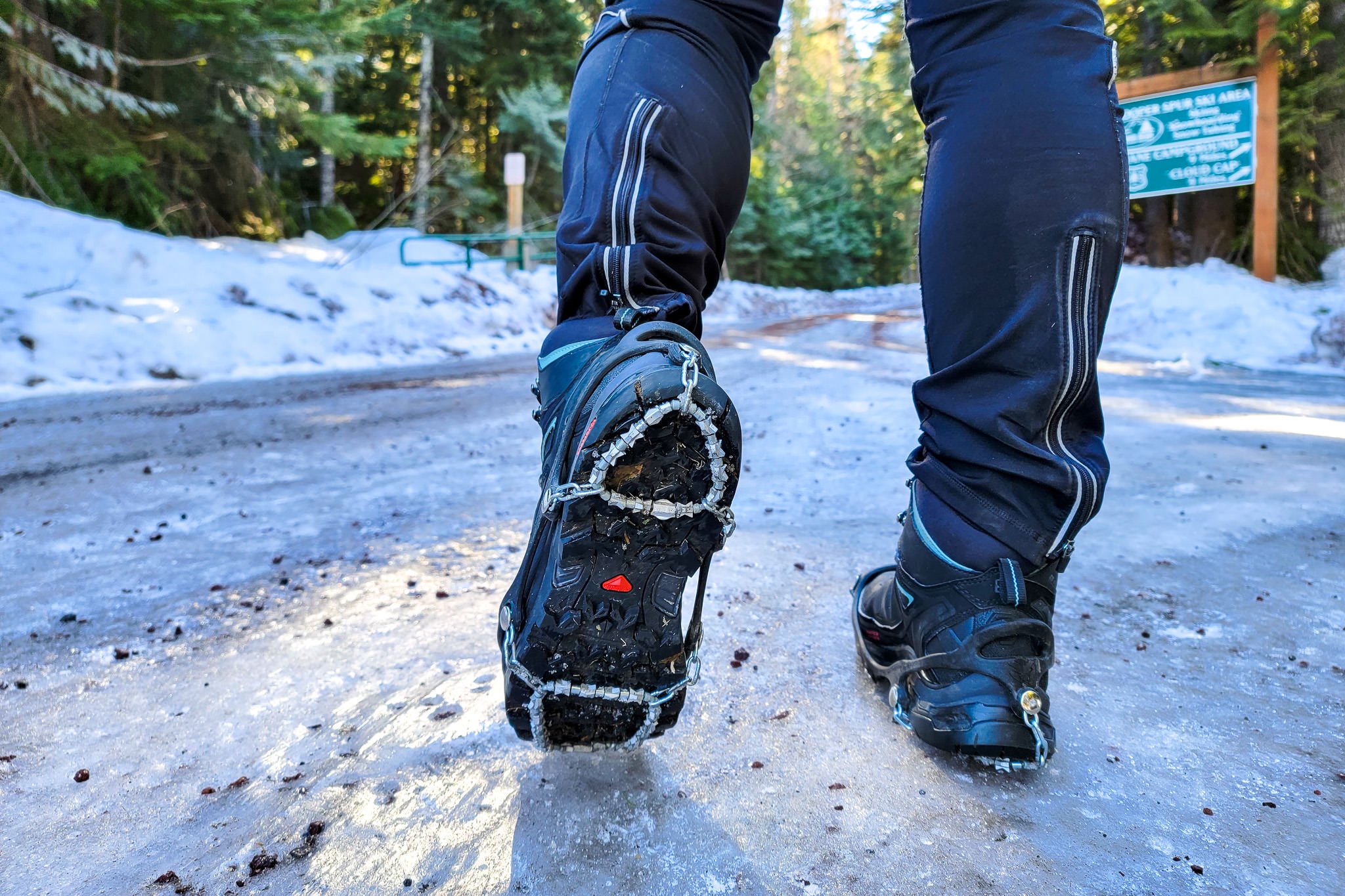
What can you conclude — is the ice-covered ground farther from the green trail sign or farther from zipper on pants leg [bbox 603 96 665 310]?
zipper on pants leg [bbox 603 96 665 310]

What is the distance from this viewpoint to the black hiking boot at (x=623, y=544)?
29.0 inches

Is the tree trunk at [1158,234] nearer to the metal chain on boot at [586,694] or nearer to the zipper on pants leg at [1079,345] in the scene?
the zipper on pants leg at [1079,345]

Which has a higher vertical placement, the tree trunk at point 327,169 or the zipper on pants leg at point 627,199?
the tree trunk at point 327,169

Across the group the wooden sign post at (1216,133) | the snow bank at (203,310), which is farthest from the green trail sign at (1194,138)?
the snow bank at (203,310)

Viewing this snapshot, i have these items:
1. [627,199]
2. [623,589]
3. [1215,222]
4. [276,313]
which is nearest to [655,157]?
[627,199]

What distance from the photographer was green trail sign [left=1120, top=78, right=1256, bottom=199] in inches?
283

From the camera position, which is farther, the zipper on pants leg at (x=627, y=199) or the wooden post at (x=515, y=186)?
the wooden post at (x=515, y=186)

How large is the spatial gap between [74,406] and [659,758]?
12.1ft

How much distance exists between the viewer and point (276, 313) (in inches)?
227

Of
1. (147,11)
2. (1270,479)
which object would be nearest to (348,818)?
(1270,479)

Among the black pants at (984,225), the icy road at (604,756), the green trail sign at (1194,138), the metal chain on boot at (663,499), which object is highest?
the green trail sign at (1194,138)

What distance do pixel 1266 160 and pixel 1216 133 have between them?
18.9 inches

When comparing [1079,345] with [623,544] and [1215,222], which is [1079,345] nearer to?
A: [623,544]

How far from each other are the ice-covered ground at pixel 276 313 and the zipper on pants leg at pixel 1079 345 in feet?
15.0
